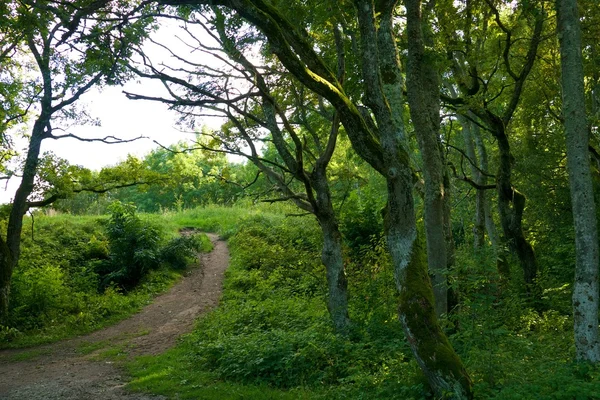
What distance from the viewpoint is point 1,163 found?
15836 millimetres

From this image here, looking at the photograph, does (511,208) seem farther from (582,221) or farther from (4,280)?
(4,280)

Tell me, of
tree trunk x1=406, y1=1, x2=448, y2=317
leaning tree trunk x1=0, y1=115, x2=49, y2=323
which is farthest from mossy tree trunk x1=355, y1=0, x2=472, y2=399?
leaning tree trunk x1=0, y1=115, x2=49, y2=323

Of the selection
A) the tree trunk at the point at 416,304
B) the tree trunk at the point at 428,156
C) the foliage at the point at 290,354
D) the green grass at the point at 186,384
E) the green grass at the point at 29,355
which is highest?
the tree trunk at the point at 428,156

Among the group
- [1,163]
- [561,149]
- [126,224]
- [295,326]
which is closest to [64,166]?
[1,163]

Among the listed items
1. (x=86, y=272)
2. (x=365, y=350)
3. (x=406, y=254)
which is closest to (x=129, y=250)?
(x=86, y=272)

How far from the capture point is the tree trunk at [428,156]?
24.4ft

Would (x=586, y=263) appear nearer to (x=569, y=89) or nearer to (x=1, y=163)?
(x=569, y=89)

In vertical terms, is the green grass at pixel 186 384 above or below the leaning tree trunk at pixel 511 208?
below

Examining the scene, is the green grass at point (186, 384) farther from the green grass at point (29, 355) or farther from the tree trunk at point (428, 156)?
the green grass at point (29, 355)

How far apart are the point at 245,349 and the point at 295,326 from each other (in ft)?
6.50

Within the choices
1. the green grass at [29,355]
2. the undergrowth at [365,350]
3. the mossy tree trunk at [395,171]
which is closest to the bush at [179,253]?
the undergrowth at [365,350]

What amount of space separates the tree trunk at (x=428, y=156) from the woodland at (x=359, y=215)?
0.03 meters

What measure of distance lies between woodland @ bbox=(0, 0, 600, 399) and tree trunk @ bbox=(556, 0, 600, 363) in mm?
24

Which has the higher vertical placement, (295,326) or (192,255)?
(192,255)
